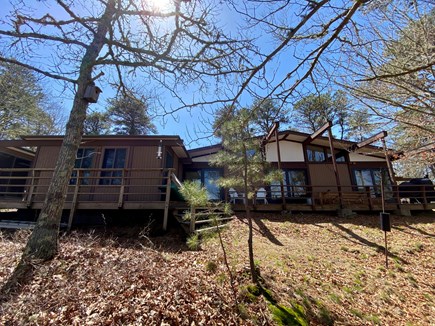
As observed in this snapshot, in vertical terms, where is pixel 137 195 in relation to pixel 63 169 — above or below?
below

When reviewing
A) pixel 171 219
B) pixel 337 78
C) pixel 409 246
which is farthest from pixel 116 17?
pixel 409 246

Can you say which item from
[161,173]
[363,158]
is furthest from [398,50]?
[363,158]

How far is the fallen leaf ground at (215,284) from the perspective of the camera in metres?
2.61

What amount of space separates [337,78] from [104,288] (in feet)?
15.6

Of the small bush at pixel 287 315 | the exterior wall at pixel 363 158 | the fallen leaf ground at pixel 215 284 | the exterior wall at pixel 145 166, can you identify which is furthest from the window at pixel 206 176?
the small bush at pixel 287 315

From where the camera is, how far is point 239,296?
3254 mm

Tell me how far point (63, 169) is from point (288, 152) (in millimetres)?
12030

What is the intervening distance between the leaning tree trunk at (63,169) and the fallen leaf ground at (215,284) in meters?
0.33

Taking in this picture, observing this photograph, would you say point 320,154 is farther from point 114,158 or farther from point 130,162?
point 114,158

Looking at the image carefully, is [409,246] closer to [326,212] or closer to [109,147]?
[326,212]

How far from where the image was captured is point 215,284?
11.2ft

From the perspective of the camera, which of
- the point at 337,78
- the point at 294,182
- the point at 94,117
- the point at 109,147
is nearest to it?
the point at 337,78

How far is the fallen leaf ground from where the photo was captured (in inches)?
103

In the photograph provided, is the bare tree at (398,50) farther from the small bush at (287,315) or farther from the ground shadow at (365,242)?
the ground shadow at (365,242)
